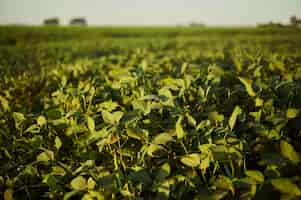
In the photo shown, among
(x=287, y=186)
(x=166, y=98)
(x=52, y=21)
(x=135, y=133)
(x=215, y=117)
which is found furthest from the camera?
(x=52, y=21)

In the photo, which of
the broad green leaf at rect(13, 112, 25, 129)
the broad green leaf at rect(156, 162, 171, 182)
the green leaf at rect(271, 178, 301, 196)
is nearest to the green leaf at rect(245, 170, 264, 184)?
the green leaf at rect(271, 178, 301, 196)

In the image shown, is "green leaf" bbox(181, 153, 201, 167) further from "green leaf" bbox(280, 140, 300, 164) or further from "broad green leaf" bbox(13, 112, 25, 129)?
"broad green leaf" bbox(13, 112, 25, 129)

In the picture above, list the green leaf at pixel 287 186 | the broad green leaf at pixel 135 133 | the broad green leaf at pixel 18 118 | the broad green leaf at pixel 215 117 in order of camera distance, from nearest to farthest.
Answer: the green leaf at pixel 287 186, the broad green leaf at pixel 135 133, the broad green leaf at pixel 215 117, the broad green leaf at pixel 18 118

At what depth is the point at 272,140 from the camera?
109 centimetres

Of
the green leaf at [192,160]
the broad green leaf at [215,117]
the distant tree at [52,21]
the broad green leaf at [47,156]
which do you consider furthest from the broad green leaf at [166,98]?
the distant tree at [52,21]

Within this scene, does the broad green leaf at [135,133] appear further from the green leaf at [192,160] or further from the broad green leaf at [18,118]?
the broad green leaf at [18,118]

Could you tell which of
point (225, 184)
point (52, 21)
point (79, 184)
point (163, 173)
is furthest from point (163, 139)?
point (52, 21)

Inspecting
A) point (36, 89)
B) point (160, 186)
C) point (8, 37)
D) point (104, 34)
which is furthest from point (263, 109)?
point (104, 34)

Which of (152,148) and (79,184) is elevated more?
(152,148)

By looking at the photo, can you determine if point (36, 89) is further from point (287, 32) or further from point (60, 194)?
point (287, 32)

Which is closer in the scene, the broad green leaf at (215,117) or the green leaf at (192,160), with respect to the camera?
the green leaf at (192,160)

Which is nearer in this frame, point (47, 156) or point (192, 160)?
point (192, 160)

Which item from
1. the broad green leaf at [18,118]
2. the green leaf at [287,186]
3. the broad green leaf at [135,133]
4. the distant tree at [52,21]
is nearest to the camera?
the green leaf at [287,186]

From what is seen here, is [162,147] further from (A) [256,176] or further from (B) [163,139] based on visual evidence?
(A) [256,176]
